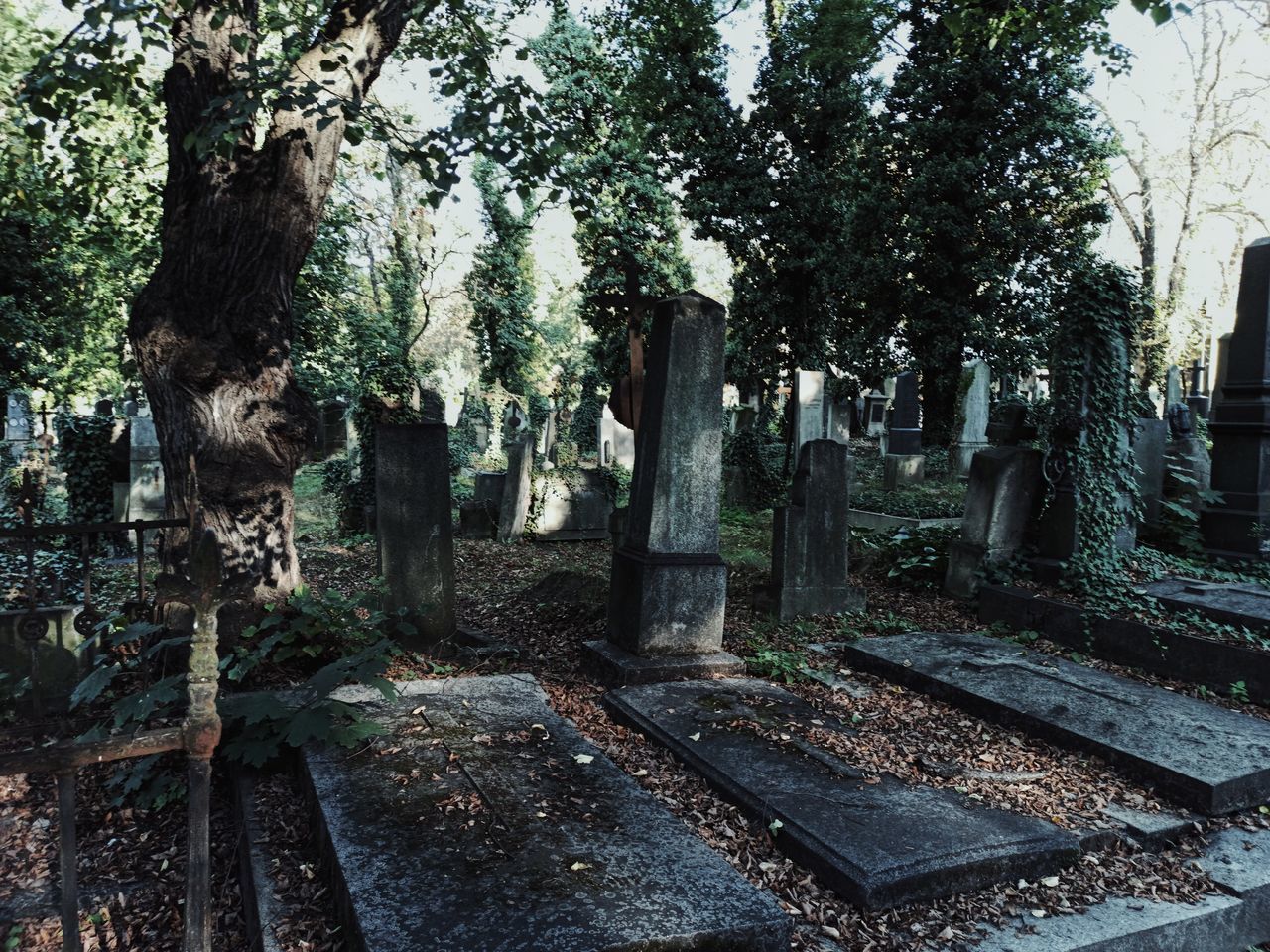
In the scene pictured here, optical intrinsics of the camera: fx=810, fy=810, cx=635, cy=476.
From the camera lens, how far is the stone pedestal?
7188 millimetres

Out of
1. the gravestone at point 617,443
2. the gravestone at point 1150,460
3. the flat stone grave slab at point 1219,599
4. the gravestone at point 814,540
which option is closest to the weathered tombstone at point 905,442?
the gravestone at point 617,443

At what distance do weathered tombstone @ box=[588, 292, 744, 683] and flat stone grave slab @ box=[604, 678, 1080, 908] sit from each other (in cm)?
71

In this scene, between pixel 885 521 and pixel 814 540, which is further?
pixel 885 521

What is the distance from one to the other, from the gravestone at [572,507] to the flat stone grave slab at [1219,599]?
6909 millimetres

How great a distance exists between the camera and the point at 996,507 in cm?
720

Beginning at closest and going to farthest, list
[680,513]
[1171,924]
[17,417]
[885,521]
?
[1171,924]
[680,513]
[885,521]
[17,417]

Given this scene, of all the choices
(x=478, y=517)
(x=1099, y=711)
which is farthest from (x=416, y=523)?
(x=478, y=517)

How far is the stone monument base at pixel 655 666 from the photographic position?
4914mm

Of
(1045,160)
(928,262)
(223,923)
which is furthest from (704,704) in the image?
(1045,160)

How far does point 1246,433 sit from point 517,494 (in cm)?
814

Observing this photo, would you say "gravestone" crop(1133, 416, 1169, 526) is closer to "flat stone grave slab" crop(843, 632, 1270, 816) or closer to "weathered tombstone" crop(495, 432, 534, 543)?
"flat stone grave slab" crop(843, 632, 1270, 816)

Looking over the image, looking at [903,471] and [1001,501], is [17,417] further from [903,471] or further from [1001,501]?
[1001,501]

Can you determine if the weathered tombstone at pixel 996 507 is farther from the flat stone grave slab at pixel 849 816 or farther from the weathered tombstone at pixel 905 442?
the weathered tombstone at pixel 905 442

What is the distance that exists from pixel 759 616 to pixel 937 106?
1646 centimetres
